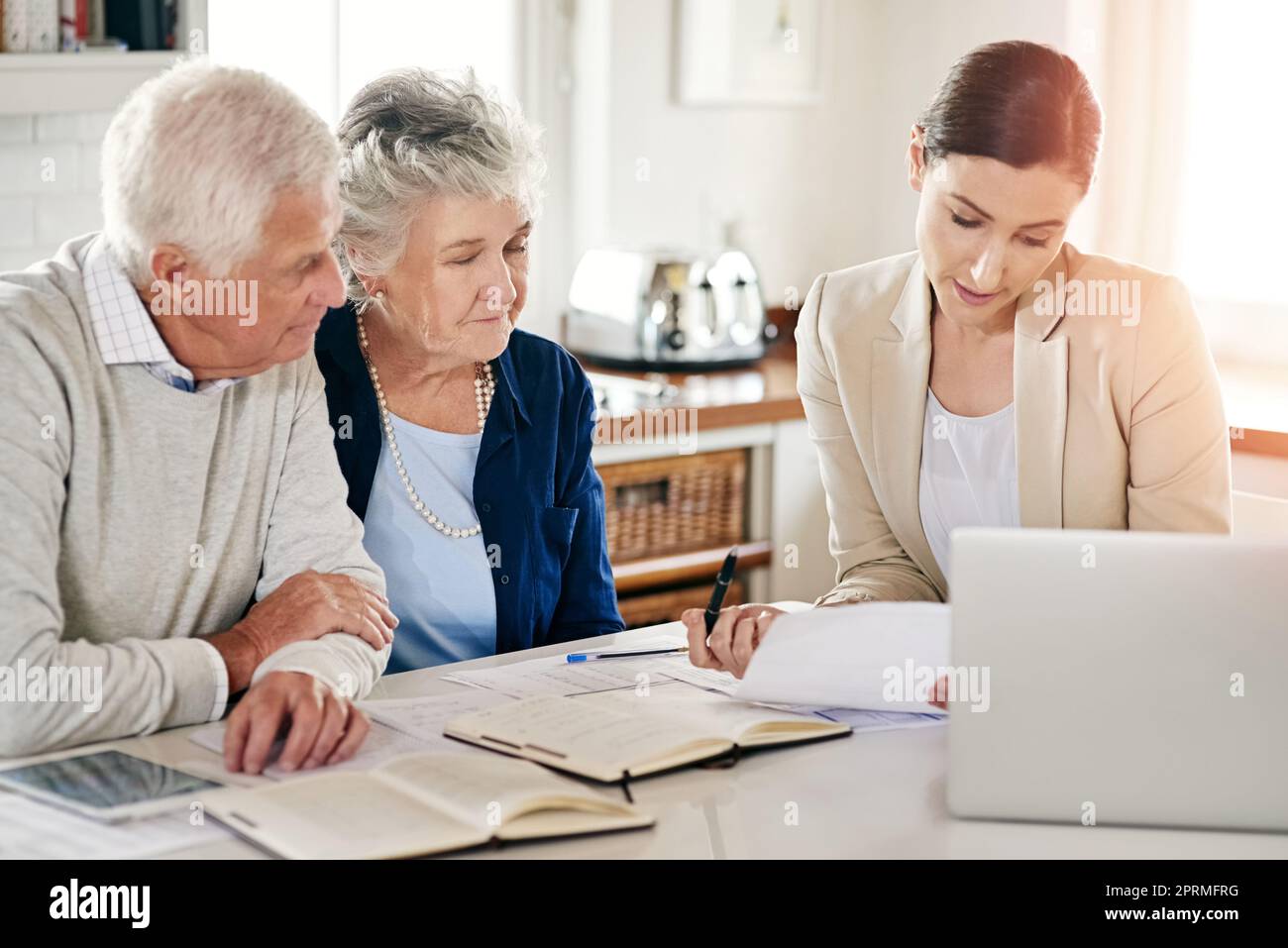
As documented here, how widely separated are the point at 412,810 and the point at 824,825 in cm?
34

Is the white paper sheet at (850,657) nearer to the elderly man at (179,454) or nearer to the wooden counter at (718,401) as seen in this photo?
the elderly man at (179,454)

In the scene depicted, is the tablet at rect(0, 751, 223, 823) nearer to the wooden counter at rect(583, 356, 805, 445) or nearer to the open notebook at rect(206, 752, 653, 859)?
the open notebook at rect(206, 752, 653, 859)

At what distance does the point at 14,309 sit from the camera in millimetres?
1385

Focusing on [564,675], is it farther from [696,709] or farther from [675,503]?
[675,503]

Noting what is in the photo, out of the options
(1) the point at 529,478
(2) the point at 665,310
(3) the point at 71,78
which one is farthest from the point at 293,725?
(2) the point at 665,310

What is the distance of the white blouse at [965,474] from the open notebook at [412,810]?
2.58ft

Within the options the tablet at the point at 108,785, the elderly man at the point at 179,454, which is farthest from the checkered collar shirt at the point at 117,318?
the tablet at the point at 108,785

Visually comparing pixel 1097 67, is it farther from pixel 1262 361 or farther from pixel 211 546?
pixel 211 546

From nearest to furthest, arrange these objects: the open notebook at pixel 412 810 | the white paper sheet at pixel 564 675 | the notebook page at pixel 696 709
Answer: the open notebook at pixel 412 810 → the notebook page at pixel 696 709 → the white paper sheet at pixel 564 675

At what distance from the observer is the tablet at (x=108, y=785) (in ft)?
3.91

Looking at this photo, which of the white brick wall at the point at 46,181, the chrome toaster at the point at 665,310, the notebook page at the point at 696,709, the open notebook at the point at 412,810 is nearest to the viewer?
the open notebook at the point at 412,810

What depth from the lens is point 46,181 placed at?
2734 mm

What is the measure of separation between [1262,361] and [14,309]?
2.82m
